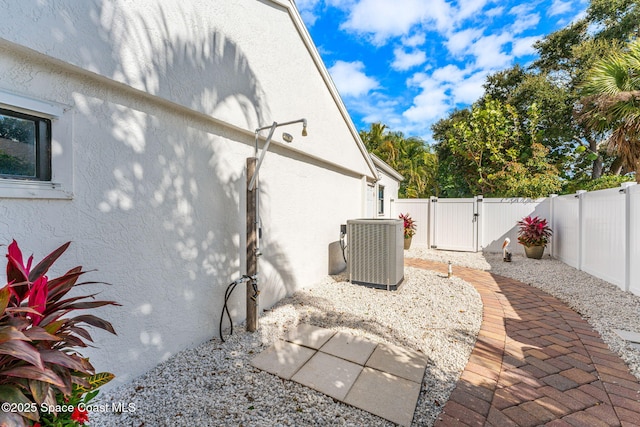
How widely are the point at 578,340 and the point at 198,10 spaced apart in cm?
607

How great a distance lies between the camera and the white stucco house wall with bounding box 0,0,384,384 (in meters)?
1.98

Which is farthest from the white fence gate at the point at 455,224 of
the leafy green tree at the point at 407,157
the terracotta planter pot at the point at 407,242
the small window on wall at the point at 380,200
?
the leafy green tree at the point at 407,157

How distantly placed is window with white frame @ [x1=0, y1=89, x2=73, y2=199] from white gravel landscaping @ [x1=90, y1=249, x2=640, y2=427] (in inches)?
69.3

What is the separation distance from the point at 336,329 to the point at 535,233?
8.10 m

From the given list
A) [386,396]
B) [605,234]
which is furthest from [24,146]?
[605,234]

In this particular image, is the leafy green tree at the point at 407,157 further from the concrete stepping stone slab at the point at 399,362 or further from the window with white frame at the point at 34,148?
the window with white frame at the point at 34,148

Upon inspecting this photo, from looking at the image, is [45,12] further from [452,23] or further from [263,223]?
[452,23]

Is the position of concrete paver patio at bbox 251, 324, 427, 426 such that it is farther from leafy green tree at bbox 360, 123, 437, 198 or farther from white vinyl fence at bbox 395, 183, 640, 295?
leafy green tree at bbox 360, 123, 437, 198

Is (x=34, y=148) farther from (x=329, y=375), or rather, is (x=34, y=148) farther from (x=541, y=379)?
(x=541, y=379)

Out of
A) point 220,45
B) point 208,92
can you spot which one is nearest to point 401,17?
point 220,45

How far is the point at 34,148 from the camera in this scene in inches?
78.5

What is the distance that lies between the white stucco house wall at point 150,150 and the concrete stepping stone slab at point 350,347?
4.48 feet

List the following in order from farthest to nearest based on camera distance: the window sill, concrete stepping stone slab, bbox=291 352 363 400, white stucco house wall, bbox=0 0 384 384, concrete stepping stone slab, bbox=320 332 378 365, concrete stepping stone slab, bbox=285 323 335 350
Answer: concrete stepping stone slab, bbox=285 323 335 350 → concrete stepping stone slab, bbox=320 332 378 365 → concrete stepping stone slab, bbox=291 352 363 400 → white stucco house wall, bbox=0 0 384 384 → the window sill

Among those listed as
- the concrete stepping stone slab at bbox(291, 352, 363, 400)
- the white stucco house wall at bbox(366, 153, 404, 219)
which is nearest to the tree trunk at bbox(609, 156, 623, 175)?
the white stucco house wall at bbox(366, 153, 404, 219)
